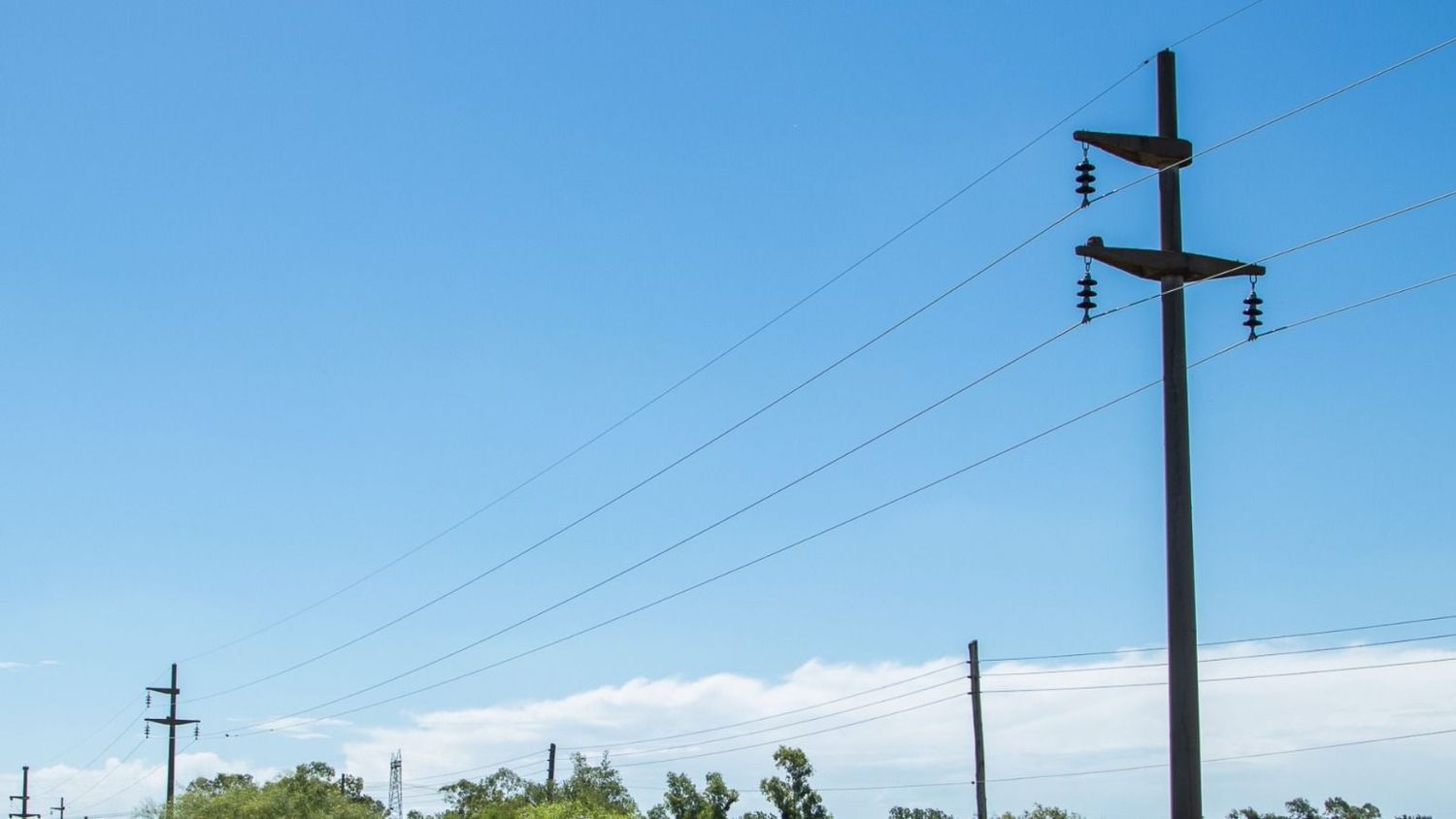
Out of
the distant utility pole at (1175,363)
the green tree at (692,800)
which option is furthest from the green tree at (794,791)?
the distant utility pole at (1175,363)

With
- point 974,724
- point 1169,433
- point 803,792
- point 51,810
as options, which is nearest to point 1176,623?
point 1169,433

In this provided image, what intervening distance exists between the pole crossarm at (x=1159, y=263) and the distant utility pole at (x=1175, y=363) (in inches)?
0.5

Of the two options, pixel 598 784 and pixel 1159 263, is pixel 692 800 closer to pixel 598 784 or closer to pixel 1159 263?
pixel 598 784

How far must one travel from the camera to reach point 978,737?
142 ft

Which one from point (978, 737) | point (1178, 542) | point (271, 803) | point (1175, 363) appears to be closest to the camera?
point (1178, 542)

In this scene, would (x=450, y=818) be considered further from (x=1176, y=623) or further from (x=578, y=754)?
(x=1176, y=623)

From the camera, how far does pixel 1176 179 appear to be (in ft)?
65.5

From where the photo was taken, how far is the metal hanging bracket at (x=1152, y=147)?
19984 millimetres

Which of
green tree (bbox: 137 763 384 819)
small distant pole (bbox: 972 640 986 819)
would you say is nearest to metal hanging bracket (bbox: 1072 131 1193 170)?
small distant pole (bbox: 972 640 986 819)

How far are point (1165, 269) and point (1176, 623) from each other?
4.39 meters

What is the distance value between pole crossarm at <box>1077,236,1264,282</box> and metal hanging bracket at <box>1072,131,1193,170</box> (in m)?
1.23

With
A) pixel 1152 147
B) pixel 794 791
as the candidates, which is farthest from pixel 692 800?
pixel 1152 147

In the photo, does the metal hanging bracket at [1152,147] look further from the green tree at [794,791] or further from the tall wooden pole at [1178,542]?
the green tree at [794,791]

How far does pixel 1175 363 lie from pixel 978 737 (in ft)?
85.3
